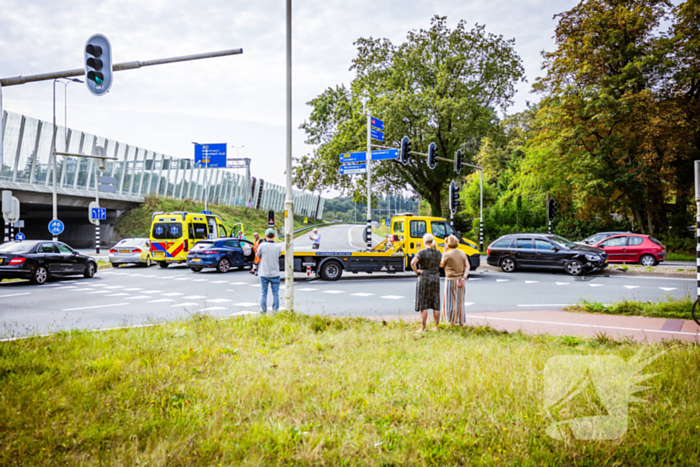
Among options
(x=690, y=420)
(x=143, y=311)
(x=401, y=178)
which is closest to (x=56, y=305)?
(x=143, y=311)

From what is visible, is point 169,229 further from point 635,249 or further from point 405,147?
point 635,249

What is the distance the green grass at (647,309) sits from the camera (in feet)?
29.7

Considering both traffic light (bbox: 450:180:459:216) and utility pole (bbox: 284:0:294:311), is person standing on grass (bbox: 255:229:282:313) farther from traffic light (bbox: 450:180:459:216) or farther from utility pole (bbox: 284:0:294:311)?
traffic light (bbox: 450:180:459:216)

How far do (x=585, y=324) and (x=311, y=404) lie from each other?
637 cm

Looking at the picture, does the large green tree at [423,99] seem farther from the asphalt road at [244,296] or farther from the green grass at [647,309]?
the green grass at [647,309]

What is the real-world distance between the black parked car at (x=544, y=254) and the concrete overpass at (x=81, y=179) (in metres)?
25.5

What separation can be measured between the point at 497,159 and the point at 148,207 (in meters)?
39.5

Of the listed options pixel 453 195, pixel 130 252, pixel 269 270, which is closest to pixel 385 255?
pixel 269 270

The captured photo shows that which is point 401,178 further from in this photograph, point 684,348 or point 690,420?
point 690,420

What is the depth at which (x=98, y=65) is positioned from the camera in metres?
8.23

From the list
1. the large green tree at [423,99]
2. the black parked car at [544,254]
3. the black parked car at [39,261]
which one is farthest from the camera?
the large green tree at [423,99]

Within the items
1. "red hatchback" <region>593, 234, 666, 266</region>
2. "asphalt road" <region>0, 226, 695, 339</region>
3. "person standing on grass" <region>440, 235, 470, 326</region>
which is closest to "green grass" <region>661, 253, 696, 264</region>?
"red hatchback" <region>593, 234, 666, 266</region>

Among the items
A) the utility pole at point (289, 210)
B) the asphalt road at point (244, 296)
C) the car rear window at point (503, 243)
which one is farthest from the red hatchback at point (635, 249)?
the utility pole at point (289, 210)

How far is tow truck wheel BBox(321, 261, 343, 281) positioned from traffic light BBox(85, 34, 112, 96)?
367 inches
